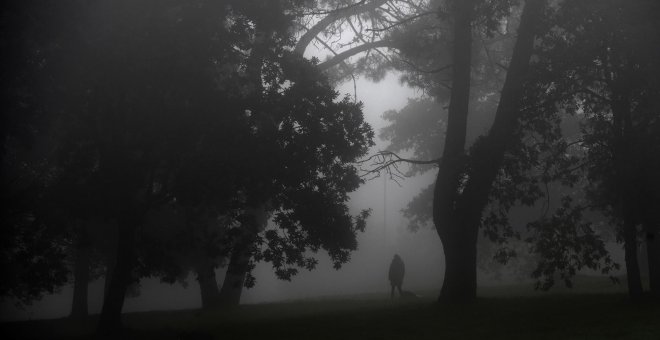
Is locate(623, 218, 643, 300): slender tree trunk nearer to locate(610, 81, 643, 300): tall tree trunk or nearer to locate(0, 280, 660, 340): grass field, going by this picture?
locate(610, 81, 643, 300): tall tree trunk

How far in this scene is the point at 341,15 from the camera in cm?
2356

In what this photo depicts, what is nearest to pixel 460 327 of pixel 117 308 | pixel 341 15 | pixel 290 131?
pixel 290 131

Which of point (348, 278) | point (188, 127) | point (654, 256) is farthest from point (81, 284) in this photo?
point (348, 278)

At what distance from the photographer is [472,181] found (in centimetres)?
1722

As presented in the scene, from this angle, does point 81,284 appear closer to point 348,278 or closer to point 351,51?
point 351,51

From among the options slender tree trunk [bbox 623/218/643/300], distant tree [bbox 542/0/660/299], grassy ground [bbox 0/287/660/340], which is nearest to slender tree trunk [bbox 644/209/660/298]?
distant tree [bbox 542/0/660/299]

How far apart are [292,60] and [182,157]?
4177 mm

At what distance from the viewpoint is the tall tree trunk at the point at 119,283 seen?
16.3m

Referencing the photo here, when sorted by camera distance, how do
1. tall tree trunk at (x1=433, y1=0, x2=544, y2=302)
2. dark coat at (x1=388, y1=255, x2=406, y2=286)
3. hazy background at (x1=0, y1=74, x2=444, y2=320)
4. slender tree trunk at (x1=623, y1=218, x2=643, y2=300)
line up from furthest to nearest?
hazy background at (x1=0, y1=74, x2=444, y2=320) → dark coat at (x1=388, y1=255, x2=406, y2=286) → tall tree trunk at (x1=433, y1=0, x2=544, y2=302) → slender tree trunk at (x1=623, y1=218, x2=643, y2=300)

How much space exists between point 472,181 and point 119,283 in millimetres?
9892

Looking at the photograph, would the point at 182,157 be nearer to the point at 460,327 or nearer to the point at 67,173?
the point at 67,173

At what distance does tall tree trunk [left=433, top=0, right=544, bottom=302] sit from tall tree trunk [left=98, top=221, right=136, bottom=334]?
8.55m

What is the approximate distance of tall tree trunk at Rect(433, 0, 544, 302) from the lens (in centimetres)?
1697

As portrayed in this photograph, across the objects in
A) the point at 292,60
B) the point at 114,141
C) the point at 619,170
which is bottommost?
the point at 619,170
